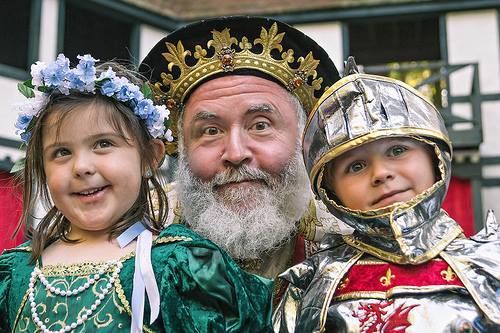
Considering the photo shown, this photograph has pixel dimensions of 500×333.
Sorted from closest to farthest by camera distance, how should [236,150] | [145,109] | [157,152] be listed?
1. [145,109]
2. [157,152]
3. [236,150]

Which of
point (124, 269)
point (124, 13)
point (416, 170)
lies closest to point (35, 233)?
point (124, 269)

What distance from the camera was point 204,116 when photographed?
9.03ft

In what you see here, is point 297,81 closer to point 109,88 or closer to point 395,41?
point 109,88

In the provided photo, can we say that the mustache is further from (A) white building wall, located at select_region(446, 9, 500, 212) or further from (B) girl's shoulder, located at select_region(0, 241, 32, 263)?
(A) white building wall, located at select_region(446, 9, 500, 212)

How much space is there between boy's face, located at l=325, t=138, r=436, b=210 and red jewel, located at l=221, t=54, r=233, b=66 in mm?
788

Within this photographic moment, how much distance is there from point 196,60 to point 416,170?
3.59ft

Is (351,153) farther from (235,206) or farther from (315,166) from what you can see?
(235,206)

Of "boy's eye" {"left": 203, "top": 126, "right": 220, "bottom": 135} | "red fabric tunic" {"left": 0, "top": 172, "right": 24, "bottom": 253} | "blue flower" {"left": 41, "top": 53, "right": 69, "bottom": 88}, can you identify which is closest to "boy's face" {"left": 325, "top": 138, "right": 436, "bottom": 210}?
"boy's eye" {"left": 203, "top": 126, "right": 220, "bottom": 135}

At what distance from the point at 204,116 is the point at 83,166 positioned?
2.76 feet

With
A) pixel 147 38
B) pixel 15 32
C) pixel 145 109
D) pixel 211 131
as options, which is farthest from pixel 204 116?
pixel 147 38

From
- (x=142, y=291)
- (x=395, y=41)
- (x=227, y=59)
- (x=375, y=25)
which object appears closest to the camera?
(x=142, y=291)

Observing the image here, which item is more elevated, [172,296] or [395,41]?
[395,41]

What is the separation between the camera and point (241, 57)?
9.38 ft

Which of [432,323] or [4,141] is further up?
[4,141]
